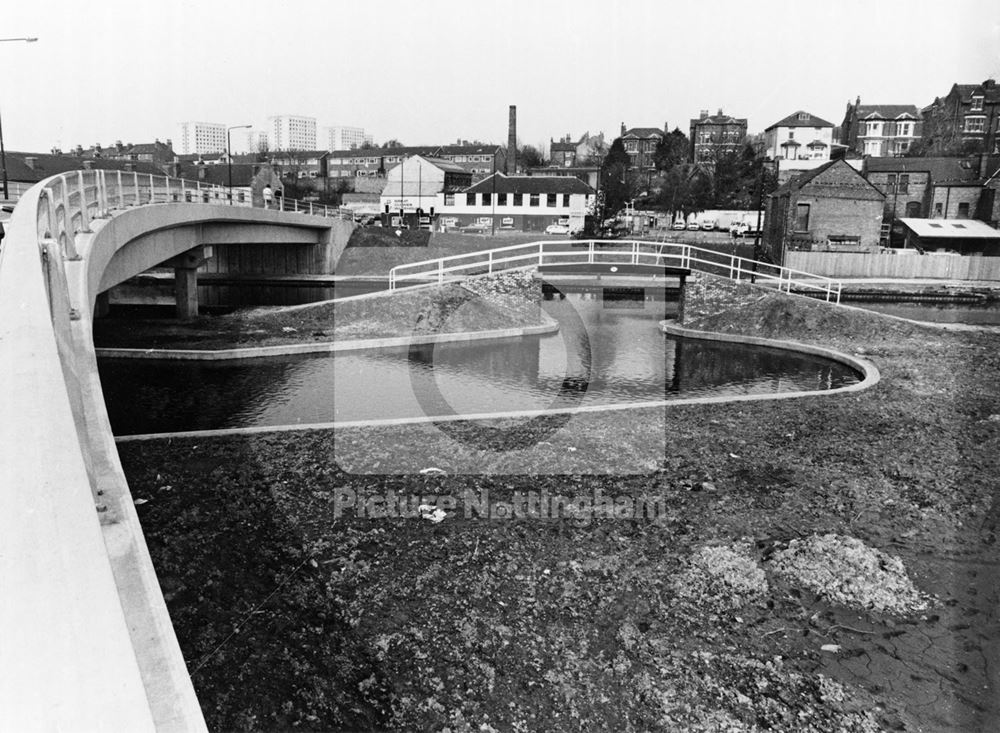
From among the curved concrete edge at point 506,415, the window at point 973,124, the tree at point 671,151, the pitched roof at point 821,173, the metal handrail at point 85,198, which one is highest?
the window at point 973,124

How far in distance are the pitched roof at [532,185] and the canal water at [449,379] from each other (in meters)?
44.0

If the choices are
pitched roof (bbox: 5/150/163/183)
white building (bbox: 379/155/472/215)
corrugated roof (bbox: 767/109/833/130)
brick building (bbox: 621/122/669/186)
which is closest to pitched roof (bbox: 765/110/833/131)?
corrugated roof (bbox: 767/109/833/130)

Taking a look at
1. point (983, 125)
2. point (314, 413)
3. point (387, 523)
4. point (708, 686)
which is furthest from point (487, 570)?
point (983, 125)

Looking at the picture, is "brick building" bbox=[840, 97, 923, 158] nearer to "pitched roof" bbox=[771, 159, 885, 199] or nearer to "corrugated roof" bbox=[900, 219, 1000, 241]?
"corrugated roof" bbox=[900, 219, 1000, 241]

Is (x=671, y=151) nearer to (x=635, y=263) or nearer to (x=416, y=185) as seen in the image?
(x=416, y=185)

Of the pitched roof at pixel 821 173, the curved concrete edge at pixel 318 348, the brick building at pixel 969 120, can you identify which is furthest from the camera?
the brick building at pixel 969 120

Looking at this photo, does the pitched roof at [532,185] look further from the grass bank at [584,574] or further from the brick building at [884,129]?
the grass bank at [584,574]

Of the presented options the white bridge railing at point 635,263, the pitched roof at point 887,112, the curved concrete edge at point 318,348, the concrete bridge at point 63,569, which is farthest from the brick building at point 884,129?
the concrete bridge at point 63,569

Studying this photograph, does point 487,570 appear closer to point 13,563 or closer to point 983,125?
point 13,563

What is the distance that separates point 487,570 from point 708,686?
315cm

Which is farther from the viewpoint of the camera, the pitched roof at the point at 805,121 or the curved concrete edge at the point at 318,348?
the pitched roof at the point at 805,121

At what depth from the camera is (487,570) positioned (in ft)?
31.4

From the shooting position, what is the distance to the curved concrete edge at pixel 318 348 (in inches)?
944

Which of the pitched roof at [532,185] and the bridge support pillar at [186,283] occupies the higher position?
the pitched roof at [532,185]
